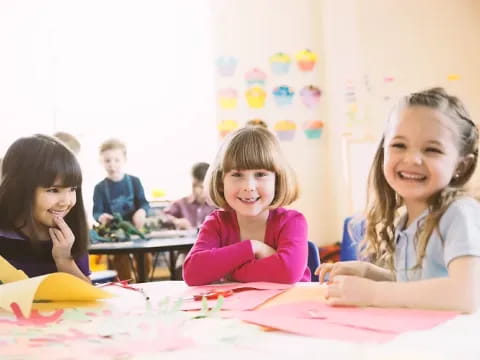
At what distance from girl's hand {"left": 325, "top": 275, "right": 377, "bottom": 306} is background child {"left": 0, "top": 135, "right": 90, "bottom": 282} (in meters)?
0.71

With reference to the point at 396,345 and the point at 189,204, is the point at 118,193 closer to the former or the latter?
the point at 189,204

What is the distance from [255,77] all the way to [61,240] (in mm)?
3774

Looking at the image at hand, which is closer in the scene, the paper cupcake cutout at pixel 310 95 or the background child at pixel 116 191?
the background child at pixel 116 191

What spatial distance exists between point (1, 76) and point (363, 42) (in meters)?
2.97

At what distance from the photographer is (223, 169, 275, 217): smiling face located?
1.54 meters

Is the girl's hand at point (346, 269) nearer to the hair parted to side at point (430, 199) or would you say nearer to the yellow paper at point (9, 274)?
the hair parted to side at point (430, 199)

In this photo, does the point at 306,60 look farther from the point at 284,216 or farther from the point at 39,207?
the point at 39,207

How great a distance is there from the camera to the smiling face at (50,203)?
1.46m

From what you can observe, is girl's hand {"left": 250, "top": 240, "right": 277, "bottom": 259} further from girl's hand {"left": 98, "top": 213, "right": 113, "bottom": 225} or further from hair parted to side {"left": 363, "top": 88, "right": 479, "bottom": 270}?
girl's hand {"left": 98, "top": 213, "right": 113, "bottom": 225}

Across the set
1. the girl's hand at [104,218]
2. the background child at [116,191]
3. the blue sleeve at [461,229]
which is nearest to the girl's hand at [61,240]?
the blue sleeve at [461,229]

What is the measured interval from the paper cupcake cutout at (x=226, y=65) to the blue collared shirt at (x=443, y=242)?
3940 mm

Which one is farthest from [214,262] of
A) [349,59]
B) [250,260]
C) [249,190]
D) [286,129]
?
[349,59]

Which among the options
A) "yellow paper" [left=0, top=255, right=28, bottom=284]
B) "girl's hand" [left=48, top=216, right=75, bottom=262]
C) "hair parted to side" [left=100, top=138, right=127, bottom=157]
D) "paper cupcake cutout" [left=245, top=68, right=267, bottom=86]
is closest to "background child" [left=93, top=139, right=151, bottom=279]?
"hair parted to side" [left=100, top=138, right=127, bottom=157]

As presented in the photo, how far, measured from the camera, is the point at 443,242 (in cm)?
105
